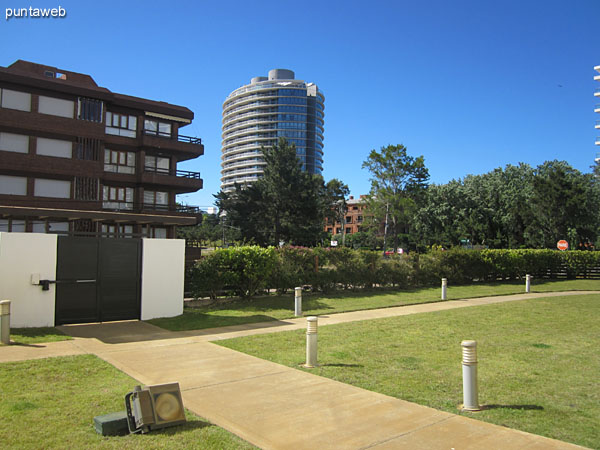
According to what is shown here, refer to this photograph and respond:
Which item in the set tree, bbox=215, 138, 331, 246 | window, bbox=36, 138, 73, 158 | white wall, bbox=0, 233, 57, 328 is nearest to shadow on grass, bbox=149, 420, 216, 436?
white wall, bbox=0, 233, 57, 328

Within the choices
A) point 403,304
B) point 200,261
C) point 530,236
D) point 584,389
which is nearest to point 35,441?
point 584,389

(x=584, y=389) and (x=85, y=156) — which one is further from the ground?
(x=85, y=156)

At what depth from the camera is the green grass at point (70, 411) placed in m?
4.73

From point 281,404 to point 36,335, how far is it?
734cm

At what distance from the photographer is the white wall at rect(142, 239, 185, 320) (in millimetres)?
13289

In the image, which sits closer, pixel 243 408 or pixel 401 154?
pixel 243 408

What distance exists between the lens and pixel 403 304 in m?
18.6

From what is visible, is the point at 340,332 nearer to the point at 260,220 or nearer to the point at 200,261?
the point at 200,261

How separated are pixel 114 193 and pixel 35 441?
3247 centimetres

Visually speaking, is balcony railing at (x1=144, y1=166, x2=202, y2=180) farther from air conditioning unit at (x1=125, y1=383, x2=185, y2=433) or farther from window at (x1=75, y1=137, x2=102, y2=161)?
air conditioning unit at (x1=125, y1=383, x2=185, y2=433)

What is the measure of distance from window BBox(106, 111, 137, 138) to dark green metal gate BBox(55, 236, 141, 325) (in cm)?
2379

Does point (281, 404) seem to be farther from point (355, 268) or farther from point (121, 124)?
point (121, 124)

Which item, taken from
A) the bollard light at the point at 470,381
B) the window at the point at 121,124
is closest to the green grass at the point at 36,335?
the bollard light at the point at 470,381

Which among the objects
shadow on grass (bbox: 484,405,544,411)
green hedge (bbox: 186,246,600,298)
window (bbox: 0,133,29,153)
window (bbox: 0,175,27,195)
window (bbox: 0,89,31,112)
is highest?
window (bbox: 0,89,31,112)
